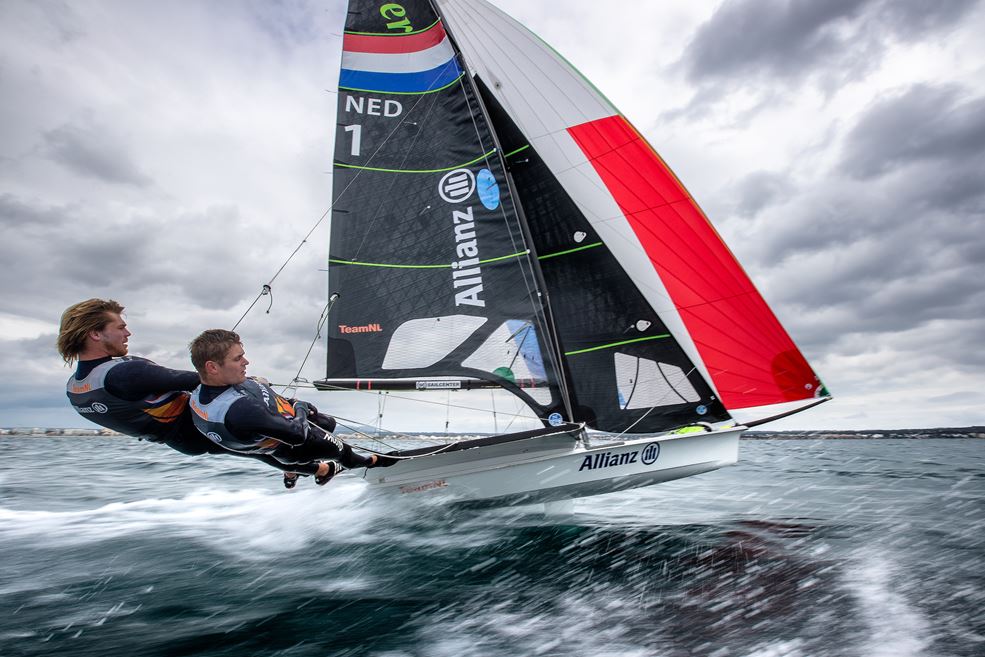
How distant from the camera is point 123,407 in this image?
3324 mm

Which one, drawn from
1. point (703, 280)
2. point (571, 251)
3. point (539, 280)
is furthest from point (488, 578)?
point (703, 280)

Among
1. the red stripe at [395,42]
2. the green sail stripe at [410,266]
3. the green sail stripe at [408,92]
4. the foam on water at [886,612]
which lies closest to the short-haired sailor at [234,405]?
the green sail stripe at [410,266]

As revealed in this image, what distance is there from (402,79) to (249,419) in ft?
16.1

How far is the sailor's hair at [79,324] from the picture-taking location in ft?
10.3

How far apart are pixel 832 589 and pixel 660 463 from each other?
Answer: 1.72 meters

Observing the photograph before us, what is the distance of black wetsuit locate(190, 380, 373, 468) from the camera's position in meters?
3.28

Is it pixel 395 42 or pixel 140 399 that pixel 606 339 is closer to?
pixel 140 399

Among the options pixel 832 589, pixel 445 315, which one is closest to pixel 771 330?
pixel 832 589

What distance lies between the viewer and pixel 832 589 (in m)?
3.20

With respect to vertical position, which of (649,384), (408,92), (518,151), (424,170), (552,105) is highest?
(408,92)

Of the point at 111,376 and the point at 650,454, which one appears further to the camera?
the point at 650,454

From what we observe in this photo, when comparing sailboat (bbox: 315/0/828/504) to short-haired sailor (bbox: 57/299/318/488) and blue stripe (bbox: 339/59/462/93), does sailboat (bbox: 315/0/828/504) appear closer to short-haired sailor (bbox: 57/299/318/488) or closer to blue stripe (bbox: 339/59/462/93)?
blue stripe (bbox: 339/59/462/93)

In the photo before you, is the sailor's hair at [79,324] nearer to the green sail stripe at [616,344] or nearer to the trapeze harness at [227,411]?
the trapeze harness at [227,411]

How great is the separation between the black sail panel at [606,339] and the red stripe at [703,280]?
0.34 m
